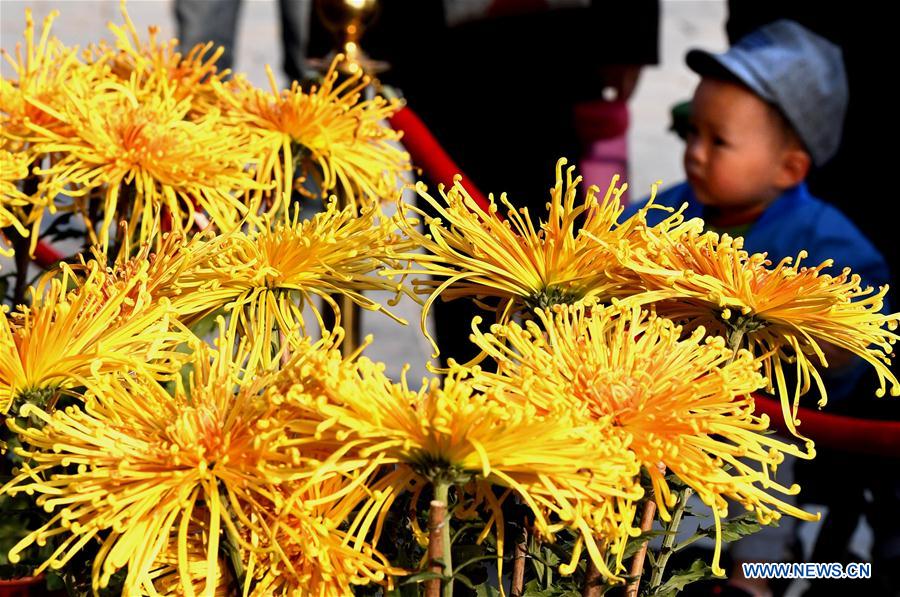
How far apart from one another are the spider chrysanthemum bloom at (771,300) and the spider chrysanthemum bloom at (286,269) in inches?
7.0

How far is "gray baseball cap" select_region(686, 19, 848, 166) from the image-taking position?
6.82ft

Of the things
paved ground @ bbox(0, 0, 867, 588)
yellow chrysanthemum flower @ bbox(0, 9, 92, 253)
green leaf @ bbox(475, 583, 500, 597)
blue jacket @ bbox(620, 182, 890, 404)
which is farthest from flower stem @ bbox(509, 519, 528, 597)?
paved ground @ bbox(0, 0, 867, 588)

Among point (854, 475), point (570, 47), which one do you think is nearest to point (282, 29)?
point (570, 47)

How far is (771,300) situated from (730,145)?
1.36 m

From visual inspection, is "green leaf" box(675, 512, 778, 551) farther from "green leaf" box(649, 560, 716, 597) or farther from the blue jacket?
the blue jacket

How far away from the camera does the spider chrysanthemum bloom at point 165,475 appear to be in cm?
63

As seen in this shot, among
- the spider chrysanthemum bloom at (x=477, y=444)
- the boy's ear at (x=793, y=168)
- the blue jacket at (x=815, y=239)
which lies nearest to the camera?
the spider chrysanthemum bloom at (x=477, y=444)

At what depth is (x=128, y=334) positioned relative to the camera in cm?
75

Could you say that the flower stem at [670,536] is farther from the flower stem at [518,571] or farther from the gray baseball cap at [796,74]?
the gray baseball cap at [796,74]

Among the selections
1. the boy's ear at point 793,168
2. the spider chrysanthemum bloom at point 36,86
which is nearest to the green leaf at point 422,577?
the spider chrysanthemum bloom at point 36,86

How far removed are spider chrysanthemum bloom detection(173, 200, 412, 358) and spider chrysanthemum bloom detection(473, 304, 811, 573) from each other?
137 mm

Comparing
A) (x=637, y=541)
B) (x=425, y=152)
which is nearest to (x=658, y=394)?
(x=637, y=541)

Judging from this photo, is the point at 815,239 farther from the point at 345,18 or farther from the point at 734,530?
the point at 734,530

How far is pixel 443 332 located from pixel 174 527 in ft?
6.94
